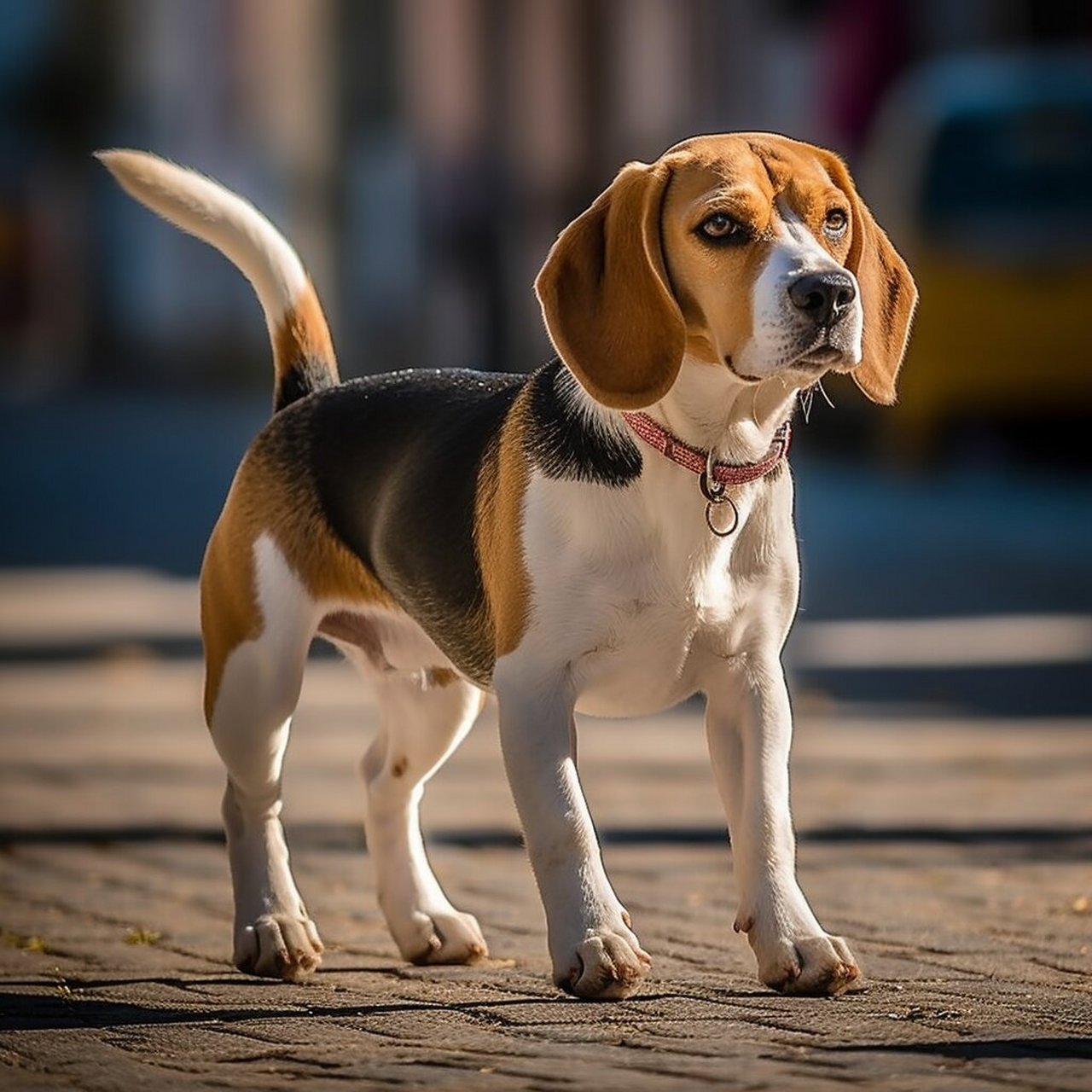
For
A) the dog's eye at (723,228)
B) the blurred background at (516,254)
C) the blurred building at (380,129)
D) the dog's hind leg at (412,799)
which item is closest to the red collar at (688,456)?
the dog's eye at (723,228)

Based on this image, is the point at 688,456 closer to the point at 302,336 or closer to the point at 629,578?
the point at 629,578

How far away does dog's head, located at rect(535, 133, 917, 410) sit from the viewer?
5.30 metres

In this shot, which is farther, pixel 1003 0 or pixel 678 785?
pixel 1003 0

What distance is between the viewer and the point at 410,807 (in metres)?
6.35

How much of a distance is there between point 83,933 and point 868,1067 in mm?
2264

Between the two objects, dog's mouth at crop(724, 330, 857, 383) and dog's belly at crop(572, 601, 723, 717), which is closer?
dog's mouth at crop(724, 330, 857, 383)

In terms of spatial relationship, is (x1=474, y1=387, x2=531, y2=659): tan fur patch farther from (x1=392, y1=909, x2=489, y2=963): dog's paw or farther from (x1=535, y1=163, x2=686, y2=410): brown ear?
(x1=392, y1=909, x2=489, y2=963): dog's paw

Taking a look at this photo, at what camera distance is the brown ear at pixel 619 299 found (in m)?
5.43

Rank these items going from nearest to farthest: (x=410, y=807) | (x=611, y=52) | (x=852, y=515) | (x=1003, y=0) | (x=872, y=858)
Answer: (x=410, y=807) < (x=872, y=858) < (x=852, y=515) < (x=1003, y=0) < (x=611, y=52)

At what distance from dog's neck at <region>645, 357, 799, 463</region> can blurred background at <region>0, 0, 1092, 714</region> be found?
4.79 meters

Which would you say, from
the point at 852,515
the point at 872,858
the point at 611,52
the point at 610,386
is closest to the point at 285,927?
the point at 610,386

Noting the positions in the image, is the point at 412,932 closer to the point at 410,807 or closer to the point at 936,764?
the point at 410,807

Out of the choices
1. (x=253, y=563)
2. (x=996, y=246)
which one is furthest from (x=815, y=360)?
(x=996, y=246)

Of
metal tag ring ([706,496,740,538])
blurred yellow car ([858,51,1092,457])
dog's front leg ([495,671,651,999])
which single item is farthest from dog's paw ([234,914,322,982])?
blurred yellow car ([858,51,1092,457])
